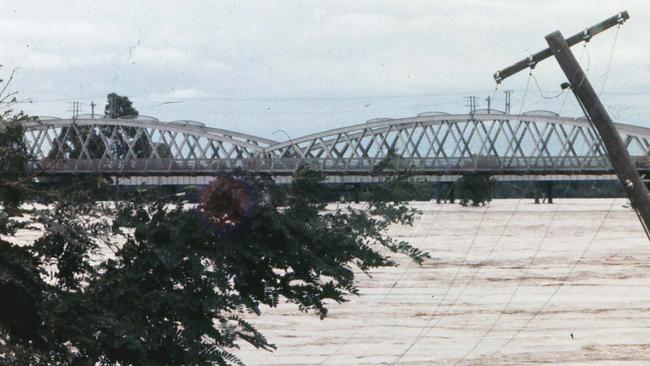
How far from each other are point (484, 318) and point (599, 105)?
8.78 metres

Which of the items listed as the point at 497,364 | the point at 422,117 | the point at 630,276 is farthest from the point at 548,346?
the point at 422,117

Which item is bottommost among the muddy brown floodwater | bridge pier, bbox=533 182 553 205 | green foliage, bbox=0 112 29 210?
the muddy brown floodwater

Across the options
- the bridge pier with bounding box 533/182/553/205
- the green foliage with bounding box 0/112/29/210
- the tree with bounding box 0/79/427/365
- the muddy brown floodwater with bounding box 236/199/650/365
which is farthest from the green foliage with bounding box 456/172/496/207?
the green foliage with bounding box 0/112/29/210

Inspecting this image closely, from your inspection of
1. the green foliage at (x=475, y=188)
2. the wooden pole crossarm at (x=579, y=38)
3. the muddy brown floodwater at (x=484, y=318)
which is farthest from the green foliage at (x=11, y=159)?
the green foliage at (x=475, y=188)

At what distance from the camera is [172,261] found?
739 cm

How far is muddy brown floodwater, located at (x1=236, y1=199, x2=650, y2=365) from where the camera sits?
15.6 meters

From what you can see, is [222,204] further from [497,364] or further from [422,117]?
[422,117]

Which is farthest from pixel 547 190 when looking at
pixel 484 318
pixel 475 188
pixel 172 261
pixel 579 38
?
pixel 172 261

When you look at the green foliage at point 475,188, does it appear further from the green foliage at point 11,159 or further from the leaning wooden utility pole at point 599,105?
the green foliage at point 11,159

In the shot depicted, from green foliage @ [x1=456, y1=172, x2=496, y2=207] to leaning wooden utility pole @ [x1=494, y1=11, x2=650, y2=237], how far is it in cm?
8573

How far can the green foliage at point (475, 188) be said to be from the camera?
9925 centimetres

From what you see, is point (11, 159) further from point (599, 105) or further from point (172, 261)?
point (599, 105)

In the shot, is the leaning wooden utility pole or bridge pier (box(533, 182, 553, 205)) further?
bridge pier (box(533, 182, 553, 205))

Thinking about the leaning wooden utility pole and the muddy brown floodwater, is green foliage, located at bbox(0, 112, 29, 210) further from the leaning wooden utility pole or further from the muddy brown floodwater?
the leaning wooden utility pole
